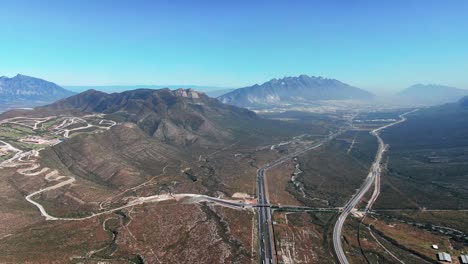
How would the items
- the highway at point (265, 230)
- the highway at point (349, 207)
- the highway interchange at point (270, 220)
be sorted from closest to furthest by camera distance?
the highway at point (265, 230) → the highway interchange at point (270, 220) → the highway at point (349, 207)

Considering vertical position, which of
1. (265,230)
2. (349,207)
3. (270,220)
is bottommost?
(265,230)

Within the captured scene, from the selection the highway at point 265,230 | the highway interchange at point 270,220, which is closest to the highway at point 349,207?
the highway interchange at point 270,220

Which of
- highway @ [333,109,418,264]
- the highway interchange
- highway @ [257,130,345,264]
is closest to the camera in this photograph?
highway @ [257,130,345,264]

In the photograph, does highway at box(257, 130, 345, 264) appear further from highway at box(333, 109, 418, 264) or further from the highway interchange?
highway at box(333, 109, 418, 264)

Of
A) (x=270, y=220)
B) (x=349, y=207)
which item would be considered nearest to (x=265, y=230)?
(x=270, y=220)

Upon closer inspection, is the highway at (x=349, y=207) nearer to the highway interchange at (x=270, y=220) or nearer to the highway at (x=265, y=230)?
the highway interchange at (x=270, y=220)

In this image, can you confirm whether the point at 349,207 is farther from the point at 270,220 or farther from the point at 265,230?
the point at 265,230

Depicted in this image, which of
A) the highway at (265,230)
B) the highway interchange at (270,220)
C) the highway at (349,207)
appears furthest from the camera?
the highway at (349,207)

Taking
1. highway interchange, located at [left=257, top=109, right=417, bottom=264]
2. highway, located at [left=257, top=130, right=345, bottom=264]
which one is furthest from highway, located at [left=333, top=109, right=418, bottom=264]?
highway, located at [left=257, top=130, right=345, bottom=264]

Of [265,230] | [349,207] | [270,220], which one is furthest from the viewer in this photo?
[349,207]

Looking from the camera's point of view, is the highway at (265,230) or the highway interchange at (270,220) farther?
the highway interchange at (270,220)

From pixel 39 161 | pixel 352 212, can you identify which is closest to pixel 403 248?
pixel 352 212
